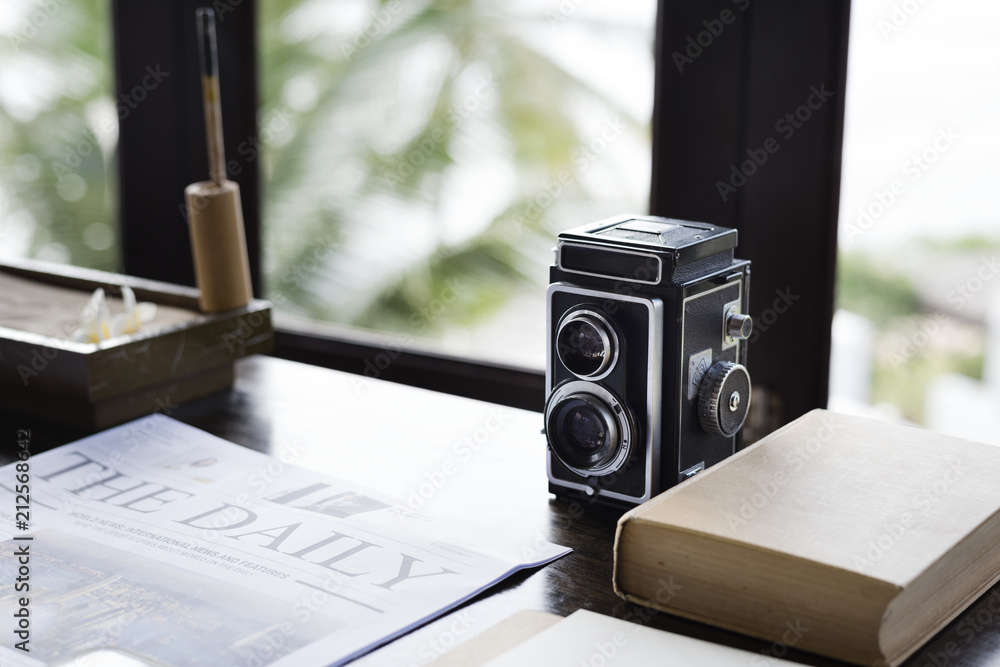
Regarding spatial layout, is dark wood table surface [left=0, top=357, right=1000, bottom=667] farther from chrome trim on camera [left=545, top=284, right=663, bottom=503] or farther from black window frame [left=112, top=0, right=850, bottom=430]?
black window frame [left=112, top=0, right=850, bottom=430]

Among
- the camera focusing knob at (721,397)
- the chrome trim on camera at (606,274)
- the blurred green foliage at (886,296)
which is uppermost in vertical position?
the chrome trim on camera at (606,274)

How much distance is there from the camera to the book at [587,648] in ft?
1.88

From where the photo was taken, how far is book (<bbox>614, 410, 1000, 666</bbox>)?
57 centimetres

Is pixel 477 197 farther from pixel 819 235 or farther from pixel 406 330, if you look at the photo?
pixel 819 235

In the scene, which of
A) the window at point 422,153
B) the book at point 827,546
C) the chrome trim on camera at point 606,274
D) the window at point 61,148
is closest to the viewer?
the book at point 827,546

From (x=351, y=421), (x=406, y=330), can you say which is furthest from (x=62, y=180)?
(x=351, y=421)

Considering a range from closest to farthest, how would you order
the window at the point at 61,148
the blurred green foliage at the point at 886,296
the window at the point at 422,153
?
the window at the point at 422,153, the blurred green foliage at the point at 886,296, the window at the point at 61,148

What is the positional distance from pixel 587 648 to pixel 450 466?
12.3 inches

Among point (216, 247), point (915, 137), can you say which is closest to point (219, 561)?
point (216, 247)

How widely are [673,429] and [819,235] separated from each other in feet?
1.29

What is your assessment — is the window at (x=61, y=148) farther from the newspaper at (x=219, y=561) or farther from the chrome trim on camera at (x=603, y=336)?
the chrome trim on camera at (x=603, y=336)

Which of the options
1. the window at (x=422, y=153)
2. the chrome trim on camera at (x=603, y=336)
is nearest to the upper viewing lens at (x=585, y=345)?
the chrome trim on camera at (x=603, y=336)

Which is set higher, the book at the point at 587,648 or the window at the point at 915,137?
the window at the point at 915,137

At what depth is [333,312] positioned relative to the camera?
2.47m
